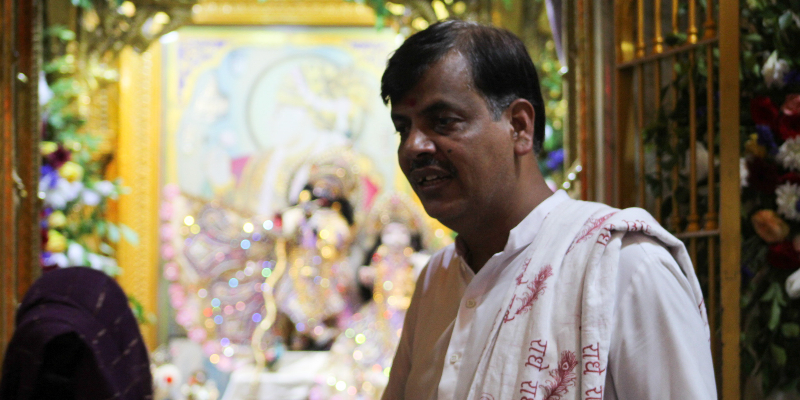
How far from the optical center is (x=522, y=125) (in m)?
1.22

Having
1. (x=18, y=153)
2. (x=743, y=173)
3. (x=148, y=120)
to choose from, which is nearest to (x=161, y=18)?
(x=148, y=120)

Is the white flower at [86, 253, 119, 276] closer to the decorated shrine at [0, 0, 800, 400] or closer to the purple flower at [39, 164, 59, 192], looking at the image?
the decorated shrine at [0, 0, 800, 400]

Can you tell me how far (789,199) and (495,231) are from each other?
0.97 m

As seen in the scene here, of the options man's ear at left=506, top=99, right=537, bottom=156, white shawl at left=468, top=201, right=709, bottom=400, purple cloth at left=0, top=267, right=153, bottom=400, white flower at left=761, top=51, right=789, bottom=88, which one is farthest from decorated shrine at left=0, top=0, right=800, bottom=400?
white shawl at left=468, top=201, right=709, bottom=400

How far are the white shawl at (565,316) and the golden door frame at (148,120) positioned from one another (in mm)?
4140

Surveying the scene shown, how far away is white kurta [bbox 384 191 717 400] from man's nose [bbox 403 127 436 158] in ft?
0.63

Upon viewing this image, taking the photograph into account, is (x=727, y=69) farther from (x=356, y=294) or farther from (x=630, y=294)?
(x=356, y=294)

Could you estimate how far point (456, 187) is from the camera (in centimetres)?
116

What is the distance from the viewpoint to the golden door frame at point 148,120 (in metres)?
4.84

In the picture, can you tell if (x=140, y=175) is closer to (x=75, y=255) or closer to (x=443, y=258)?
(x=75, y=255)

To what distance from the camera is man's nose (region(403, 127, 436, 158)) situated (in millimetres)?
1153

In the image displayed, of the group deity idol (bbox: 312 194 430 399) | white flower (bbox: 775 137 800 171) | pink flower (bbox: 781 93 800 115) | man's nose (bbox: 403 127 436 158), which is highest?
pink flower (bbox: 781 93 800 115)

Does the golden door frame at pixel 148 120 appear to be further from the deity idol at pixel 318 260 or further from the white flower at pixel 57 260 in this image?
the white flower at pixel 57 260

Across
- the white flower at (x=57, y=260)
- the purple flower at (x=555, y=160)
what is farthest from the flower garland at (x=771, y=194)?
the white flower at (x=57, y=260)
